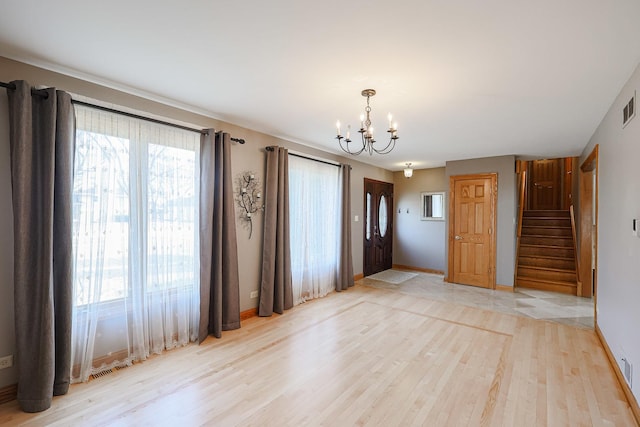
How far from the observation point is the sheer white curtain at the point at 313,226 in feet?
14.9

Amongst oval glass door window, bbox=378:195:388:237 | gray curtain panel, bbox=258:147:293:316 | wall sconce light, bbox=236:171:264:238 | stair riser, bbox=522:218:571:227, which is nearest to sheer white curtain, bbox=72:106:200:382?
wall sconce light, bbox=236:171:264:238

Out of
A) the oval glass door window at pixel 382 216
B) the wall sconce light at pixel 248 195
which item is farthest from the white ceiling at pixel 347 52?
the oval glass door window at pixel 382 216

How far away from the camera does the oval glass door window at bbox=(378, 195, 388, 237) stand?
7.02m

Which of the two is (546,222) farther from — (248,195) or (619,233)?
(248,195)

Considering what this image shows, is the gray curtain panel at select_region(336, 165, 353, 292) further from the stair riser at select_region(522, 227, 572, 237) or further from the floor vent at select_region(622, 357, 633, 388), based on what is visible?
the stair riser at select_region(522, 227, 572, 237)

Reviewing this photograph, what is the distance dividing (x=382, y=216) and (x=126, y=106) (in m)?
5.62

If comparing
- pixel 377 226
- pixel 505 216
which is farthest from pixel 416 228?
pixel 505 216

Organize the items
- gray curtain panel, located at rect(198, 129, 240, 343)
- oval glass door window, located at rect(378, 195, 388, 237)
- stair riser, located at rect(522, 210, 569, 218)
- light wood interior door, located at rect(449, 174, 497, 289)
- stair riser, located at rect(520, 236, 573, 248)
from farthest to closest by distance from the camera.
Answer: stair riser, located at rect(522, 210, 569, 218), oval glass door window, located at rect(378, 195, 388, 237), stair riser, located at rect(520, 236, 573, 248), light wood interior door, located at rect(449, 174, 497, 289), gray curtain panel, located at rect(198, 129, 240, 343)

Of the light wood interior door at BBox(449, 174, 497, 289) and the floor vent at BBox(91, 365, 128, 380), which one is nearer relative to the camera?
the floor vent at BBox(91, 365, 128, 380)

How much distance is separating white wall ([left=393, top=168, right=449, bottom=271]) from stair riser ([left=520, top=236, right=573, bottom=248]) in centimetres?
182

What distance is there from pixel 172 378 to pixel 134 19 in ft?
8.81

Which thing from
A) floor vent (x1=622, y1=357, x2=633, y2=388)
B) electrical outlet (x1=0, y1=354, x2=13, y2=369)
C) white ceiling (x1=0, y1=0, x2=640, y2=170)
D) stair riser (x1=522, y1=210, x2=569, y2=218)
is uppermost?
white ceiling (x1=0, y1=0, x2=640, y2=170)

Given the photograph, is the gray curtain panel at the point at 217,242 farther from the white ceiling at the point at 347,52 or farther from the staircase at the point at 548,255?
the staircase at the point at 548,255

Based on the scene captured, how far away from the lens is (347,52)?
2039 mm
